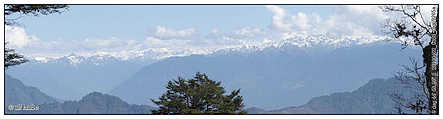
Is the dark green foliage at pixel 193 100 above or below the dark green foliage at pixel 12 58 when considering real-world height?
below

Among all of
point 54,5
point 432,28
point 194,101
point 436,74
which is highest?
point 54,5

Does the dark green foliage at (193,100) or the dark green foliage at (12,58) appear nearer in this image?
the dark green foliage at (12,58)

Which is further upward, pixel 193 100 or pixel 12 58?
pixel 12 58

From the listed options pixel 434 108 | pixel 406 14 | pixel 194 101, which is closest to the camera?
pixel 434 108

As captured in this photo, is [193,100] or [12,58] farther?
[193,100]

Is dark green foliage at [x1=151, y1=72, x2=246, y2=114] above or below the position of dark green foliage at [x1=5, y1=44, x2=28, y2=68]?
below

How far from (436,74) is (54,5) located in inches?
372

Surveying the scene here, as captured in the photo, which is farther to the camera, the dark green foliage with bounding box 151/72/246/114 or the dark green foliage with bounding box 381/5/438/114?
the dark green foliage with bounding box 151/72/246/114

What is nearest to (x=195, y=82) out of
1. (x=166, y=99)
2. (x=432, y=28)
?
(x=166, y=99)

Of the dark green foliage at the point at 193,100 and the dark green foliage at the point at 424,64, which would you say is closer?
the dark green foliage at the point at 424,64

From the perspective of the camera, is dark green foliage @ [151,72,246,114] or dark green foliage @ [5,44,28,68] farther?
dark green foliage @ [151,72,246,114]

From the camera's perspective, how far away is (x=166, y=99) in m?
19.5

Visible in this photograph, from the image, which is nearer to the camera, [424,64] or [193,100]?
[424,64]
